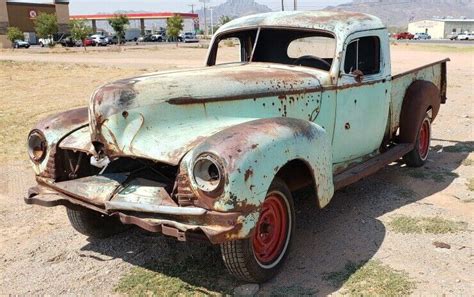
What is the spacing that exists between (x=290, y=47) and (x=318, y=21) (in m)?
0.37

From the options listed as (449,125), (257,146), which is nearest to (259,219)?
(257,146)

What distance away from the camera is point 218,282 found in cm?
370

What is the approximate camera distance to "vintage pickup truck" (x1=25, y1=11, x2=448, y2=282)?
126 inches

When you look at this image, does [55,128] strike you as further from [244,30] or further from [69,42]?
[69,42]

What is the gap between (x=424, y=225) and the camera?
4641 millimetres

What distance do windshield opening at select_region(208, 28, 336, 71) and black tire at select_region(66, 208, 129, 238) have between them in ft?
6.73

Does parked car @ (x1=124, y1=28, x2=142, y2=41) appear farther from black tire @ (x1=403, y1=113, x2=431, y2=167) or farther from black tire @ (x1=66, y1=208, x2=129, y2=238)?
black tire @ (x1=66, y1=208, x2=129, y2=238)

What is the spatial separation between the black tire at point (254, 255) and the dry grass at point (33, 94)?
15.7 ft

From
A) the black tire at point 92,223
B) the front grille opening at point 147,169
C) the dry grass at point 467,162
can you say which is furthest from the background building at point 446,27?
the front grille opening at point 147,169

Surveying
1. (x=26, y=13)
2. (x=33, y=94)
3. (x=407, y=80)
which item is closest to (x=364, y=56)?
(x=407, y=80)

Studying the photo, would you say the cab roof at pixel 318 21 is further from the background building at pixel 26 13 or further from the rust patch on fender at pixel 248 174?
the background building at pixel 26 13

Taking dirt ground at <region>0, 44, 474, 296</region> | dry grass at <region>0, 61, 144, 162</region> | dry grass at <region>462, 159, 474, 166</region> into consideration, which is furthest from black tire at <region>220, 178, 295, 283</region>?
dry grass at <region>0, 61, 144, 162</region>

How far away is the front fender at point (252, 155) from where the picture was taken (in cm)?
310

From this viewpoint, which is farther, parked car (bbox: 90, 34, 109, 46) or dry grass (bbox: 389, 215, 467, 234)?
parked car (bbox: 90, 34, 109, 46)
